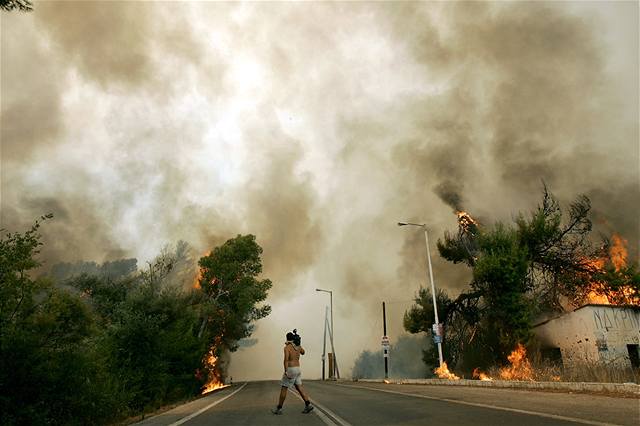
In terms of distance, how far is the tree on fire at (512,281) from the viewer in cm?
2738

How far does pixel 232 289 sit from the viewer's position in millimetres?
39000

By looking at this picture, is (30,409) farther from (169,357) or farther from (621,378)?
(621,378)

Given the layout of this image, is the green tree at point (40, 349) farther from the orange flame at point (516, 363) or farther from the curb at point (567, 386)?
the orange flame at point (516, 363)

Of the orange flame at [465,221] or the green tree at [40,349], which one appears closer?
the green tree at [40,349]

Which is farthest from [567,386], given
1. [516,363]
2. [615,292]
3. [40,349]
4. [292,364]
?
[615,292]

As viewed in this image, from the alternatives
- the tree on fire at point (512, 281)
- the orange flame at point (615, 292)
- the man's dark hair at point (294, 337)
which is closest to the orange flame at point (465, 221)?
the tree on fire at point (512, 281)

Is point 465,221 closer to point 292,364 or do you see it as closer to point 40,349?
point 292,364

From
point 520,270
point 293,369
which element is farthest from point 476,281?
point 293,369

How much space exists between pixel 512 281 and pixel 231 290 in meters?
23.8

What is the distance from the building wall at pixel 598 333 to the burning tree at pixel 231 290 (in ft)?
81.4

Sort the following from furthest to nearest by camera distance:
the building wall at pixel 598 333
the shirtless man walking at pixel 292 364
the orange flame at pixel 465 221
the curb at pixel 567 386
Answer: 1. the orange flame at pixel 465 221
2. the building wall at pixel 598 333
3. the curb at pixel 567 386
4. the shirtless man walking at pixel 292 364

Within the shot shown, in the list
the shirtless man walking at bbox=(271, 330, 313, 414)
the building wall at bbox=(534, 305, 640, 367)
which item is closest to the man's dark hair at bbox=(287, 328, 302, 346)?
the shirtless man walking at bbox=(271, 330, 313, 414)

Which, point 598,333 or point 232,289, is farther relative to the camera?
point 232,289

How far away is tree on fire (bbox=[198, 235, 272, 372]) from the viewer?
38.8 metres
